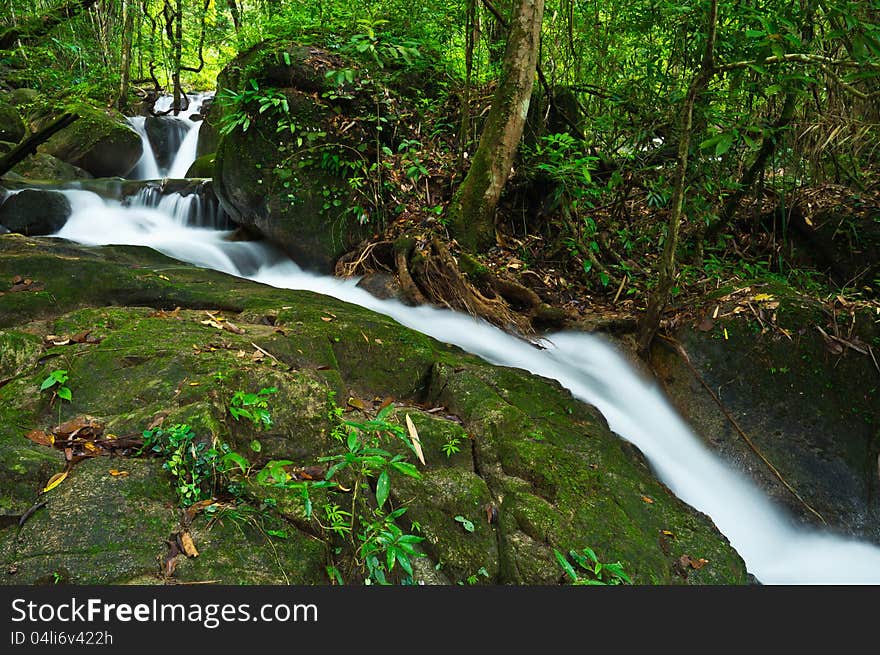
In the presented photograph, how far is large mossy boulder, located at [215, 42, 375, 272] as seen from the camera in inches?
251

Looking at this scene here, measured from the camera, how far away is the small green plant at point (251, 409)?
8.78ft

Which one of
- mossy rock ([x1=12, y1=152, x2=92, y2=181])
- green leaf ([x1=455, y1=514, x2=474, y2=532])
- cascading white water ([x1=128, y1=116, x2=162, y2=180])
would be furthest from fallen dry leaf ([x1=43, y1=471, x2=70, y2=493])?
cascading white water ([x1=128, y1=116, x2=162, y2=180])

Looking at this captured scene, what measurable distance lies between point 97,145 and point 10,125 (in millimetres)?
1362

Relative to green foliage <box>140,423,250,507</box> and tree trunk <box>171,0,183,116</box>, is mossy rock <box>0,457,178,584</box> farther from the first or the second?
tree trunk <box>171,0,183,116</box>

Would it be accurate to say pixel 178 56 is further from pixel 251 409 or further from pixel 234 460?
Result: pixel 234 460

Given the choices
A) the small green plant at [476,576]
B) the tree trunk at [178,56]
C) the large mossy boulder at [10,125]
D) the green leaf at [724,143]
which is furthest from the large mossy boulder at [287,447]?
the tree trunk at [178,56]

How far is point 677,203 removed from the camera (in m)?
4.31

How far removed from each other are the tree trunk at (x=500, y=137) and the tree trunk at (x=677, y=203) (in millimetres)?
1652

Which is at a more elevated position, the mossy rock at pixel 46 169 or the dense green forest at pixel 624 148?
the dense green forest at pixel 624 148

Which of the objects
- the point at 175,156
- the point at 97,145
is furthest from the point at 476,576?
the point at 175,156

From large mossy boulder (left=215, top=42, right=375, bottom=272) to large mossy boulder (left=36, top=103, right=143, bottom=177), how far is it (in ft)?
17.7

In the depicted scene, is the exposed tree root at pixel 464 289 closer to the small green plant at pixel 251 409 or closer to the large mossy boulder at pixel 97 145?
the small green plant at pixel 251 409

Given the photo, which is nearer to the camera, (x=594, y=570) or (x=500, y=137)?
(x=594, y=570)

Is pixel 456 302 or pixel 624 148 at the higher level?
pixel 624 148
